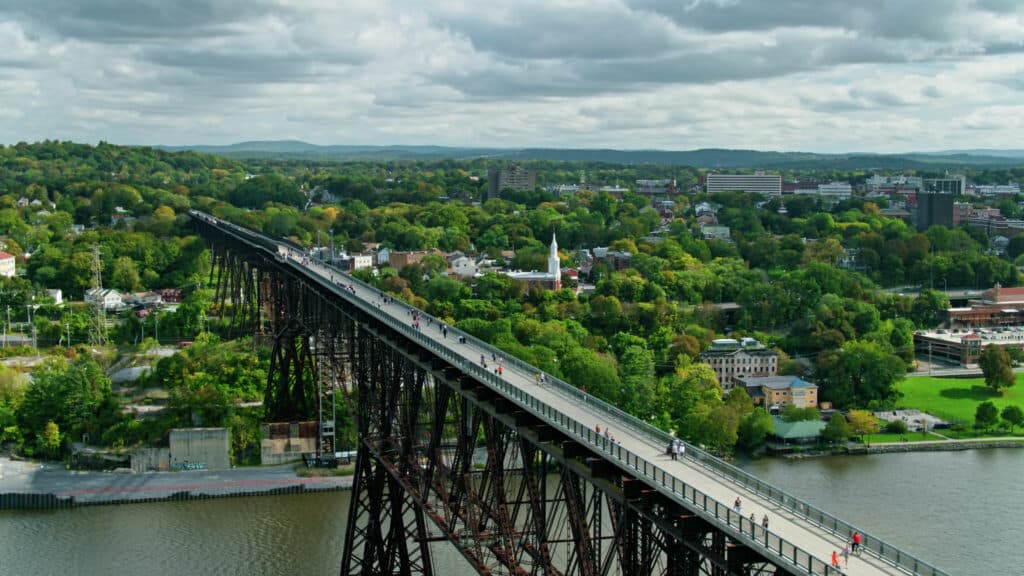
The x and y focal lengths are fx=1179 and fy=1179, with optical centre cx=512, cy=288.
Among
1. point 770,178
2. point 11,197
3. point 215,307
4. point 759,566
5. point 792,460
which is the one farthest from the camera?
point 770,178

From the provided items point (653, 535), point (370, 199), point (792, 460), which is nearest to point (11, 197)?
point (370, 199)

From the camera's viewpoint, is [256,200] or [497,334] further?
[256,200]

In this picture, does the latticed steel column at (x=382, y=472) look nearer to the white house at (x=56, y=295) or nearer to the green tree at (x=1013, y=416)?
the green tree at (x=1013, y=416)

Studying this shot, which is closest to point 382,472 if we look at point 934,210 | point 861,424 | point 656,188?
point 861,424

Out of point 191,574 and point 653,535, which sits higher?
point 653,535

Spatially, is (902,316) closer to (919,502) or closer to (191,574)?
(919,502)

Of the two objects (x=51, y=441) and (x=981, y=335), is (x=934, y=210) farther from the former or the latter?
(x=51, y=441)
